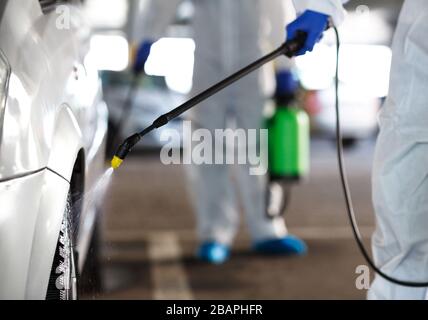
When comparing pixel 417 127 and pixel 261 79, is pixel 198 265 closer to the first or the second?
pixel 261 79

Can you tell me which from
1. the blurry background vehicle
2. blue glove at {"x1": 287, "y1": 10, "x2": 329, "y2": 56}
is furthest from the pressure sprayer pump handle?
the blurry background vehicle

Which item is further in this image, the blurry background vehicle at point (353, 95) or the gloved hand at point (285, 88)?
the blurry background vehicle at point (353, 95)

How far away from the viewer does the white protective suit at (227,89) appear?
560 cm

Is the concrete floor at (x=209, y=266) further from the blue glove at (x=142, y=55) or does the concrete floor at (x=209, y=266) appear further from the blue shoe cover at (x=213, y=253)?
the blue glove at (x=142, y=55)

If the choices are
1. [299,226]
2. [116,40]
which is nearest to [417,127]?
[299,226]

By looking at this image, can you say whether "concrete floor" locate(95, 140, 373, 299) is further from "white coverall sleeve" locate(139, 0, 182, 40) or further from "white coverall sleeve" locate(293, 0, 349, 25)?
"white coverall sleeve" locate(293, 0, 349, 25)

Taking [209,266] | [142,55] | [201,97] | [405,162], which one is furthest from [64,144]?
[142,55]

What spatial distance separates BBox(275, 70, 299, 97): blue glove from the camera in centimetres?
591

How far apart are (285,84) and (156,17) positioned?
1018mm

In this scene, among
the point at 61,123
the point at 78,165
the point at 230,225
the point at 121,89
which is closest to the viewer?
the point at 61,123

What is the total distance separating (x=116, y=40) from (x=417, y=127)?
42.1 ft

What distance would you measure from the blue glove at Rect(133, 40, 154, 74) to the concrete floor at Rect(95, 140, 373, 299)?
4.04ft

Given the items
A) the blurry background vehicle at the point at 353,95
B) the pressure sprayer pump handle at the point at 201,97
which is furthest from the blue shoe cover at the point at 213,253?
the blurry background vehicle at the point at 353,95

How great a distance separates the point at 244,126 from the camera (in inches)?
225
